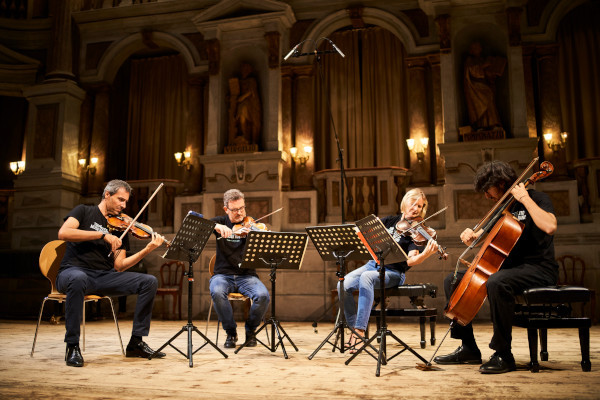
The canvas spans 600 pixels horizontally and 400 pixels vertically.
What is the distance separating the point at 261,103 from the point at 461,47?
3198 millimetres

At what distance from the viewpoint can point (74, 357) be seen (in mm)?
3514

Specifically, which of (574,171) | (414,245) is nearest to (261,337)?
(414,245)

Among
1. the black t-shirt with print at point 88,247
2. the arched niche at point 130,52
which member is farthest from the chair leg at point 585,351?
the arched niche at point 130,52

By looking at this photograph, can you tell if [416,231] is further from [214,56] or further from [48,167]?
[48,167]

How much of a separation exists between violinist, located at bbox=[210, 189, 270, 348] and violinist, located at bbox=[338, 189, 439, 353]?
761 mm

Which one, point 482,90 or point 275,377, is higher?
point 482,90

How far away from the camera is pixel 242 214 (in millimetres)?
4859

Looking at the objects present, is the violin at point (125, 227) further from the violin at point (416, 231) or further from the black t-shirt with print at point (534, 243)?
the black t-shirt with print at point (534, 243)

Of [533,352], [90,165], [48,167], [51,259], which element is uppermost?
[90,165]

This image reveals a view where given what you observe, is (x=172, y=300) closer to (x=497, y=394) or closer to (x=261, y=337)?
(x=261, y=337)

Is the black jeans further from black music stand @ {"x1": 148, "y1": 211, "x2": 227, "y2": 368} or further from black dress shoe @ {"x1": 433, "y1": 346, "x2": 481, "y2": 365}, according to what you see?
black music stand @ {"x1": 148, "y1": 211, "x2": 227, "y2": 368}

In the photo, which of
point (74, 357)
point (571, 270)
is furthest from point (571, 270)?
point (74, 357)

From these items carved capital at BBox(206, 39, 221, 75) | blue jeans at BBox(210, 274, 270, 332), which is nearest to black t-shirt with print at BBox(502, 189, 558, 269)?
blue jeans at BBox(210, 274, 270, 332)

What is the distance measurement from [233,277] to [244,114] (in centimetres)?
437
